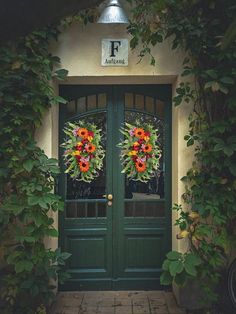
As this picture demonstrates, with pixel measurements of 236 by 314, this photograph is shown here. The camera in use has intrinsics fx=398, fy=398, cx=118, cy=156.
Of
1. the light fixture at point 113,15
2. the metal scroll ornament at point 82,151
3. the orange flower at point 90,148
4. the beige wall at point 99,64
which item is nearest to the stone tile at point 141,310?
the beige wall at point 99,64

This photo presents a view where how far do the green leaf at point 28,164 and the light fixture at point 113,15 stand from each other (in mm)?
1590

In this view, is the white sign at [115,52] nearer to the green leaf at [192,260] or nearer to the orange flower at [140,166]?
the orange flower at [140,166]

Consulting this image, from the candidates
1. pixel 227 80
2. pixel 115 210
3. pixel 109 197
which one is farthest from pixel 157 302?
pixel 227 80

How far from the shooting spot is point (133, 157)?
4.75 m

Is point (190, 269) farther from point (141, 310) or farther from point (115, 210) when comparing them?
point (115, 210)

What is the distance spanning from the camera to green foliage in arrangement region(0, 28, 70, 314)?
3928 millimetres

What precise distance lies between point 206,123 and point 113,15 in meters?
1.46

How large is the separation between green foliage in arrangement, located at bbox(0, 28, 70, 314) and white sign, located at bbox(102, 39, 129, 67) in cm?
67

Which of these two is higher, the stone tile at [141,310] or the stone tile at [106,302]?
the stone tile at [106,302]

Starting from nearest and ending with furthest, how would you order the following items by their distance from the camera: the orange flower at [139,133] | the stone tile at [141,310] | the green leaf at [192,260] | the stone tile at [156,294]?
the green leaf at [192,260] → the stone tile at [141,310] → the stone tile at [156,294] → the orange flower at [139,133]

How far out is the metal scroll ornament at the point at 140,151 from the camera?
15.6 feet

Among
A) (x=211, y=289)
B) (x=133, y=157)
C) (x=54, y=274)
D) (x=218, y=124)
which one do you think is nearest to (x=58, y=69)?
(x=133, y=157)

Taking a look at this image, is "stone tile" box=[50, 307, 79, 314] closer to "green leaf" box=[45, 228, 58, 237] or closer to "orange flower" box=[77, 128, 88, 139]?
"green leaf" box=[45, 228, 58, 237]

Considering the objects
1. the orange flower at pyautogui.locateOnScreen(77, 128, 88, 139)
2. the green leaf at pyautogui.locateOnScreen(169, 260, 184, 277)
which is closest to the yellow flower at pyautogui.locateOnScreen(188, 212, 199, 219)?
the green leaf at pyautogui.locateOnScreen(169, 260, 184, 277)
